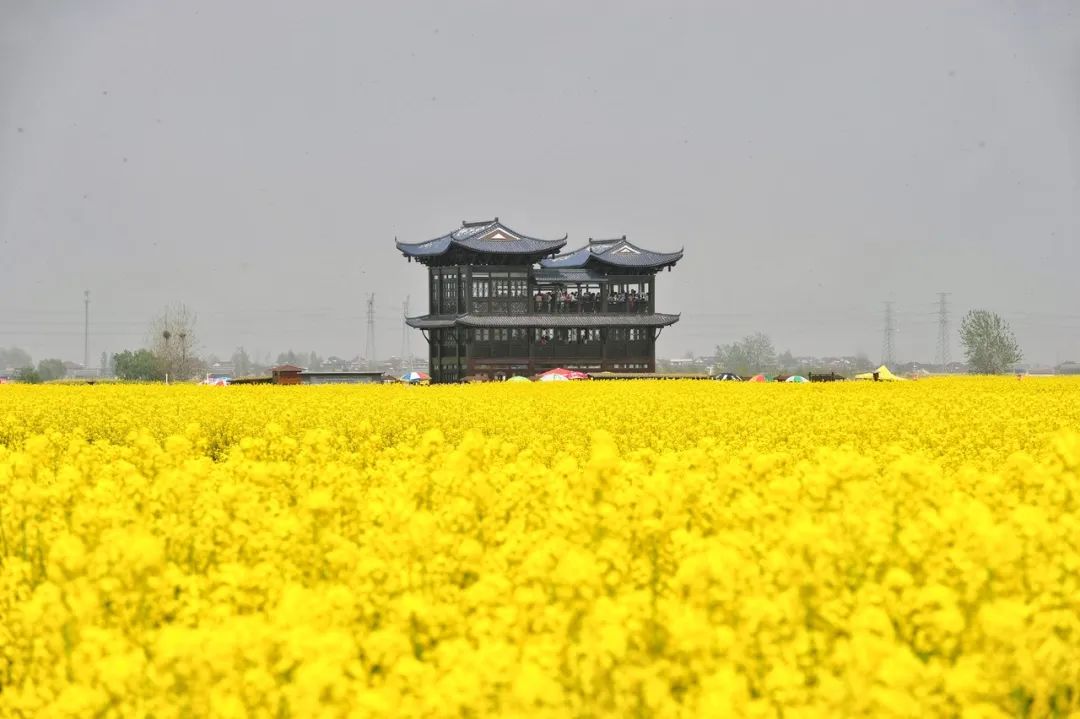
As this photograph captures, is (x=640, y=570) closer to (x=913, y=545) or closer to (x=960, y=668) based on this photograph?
(x=913, y=545)

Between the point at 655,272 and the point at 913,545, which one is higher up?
the point at 655,272

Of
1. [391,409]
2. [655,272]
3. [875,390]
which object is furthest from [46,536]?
[655,272]

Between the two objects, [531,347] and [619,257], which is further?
[619,257]

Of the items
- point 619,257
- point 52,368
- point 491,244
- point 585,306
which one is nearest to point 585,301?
point 585,306

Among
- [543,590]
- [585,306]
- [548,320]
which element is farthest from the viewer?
[585,306]

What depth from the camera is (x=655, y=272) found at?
189 feet

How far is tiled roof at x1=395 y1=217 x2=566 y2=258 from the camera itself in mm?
53000

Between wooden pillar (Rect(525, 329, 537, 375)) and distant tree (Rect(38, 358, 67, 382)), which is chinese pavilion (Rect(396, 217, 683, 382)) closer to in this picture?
wooden pillar (Rect(525, 329, 537, 375))

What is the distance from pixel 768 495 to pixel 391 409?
10.3 m

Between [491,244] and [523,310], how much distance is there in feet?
12.8

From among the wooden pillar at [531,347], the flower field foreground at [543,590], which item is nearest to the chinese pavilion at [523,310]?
the wooden pillar at [531,347]

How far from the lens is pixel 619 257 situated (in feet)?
187

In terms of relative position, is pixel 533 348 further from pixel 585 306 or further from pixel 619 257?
pixel 619 257

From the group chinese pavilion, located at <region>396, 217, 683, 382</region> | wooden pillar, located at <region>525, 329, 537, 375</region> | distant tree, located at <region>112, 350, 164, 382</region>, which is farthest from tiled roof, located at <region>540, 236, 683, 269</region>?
distant tree, located at <region>112, 350, 164, 382</region>
